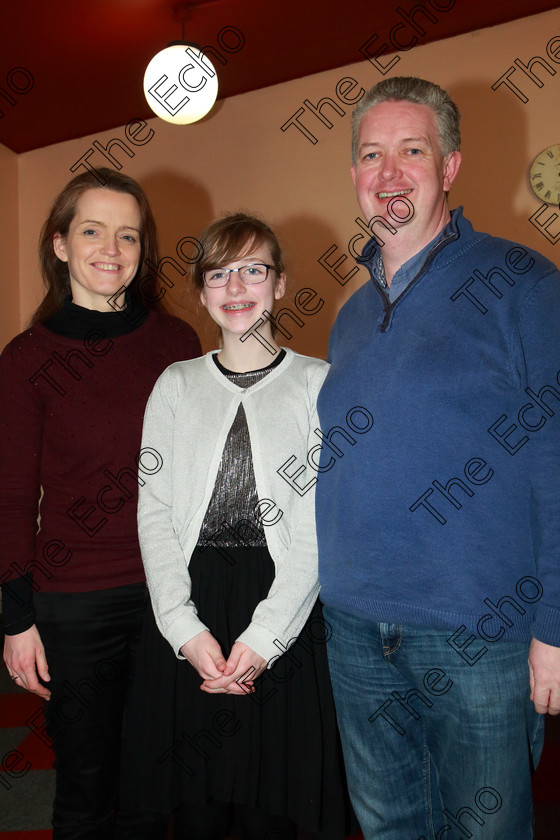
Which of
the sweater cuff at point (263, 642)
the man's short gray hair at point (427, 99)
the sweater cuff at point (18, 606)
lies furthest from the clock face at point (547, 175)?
the sweater cuff at point (18, 606)

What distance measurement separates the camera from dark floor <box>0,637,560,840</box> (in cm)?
192

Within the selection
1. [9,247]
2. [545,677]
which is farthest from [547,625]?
[9,247]

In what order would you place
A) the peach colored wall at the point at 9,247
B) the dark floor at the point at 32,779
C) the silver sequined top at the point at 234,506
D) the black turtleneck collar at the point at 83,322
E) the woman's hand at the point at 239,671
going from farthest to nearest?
the peach colored wall at the point at 9,247
the dark floor at the point at 32,779
the black turtleneck collar at the point at 83,322
the silver sequined top at the point at 234,506
the woman's hand at the point at 239,671

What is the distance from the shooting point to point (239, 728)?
48.0 inches

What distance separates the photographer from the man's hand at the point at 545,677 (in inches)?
40.1

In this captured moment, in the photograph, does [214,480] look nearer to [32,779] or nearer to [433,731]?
[433,731]

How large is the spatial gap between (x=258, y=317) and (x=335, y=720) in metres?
0.77

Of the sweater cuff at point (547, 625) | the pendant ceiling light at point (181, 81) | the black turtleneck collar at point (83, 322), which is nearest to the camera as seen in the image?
the sweater cuff at point (547, 625)

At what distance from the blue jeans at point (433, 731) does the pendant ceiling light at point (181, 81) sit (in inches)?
88.9

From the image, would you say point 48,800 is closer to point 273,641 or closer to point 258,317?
point 273,641

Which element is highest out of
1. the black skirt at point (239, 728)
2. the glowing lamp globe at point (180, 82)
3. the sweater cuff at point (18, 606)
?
the glowing lamp globe at point (180, 82)

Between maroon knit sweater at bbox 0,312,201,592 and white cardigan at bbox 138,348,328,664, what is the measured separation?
0.24ft

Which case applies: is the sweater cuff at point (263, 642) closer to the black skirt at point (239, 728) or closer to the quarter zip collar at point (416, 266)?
the black skirt at point (239, 728)

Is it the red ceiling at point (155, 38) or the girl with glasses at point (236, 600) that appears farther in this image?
the red ceiling at point (155, 38)
